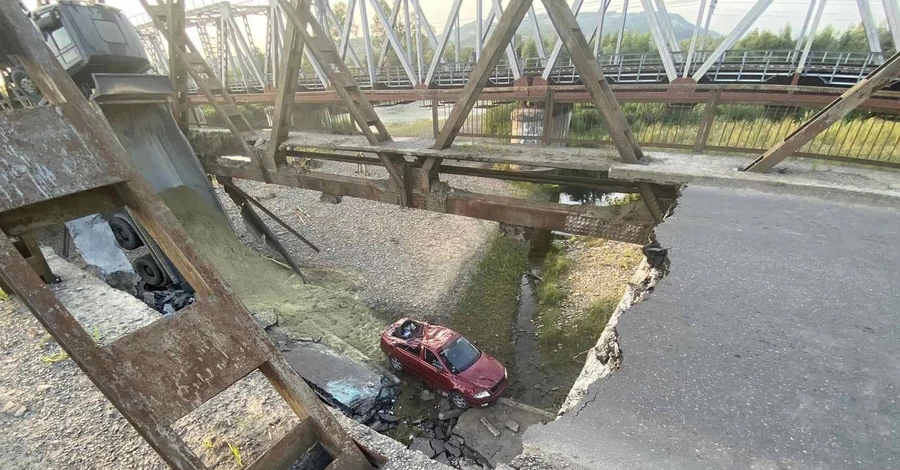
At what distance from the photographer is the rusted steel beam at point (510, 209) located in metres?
3.39

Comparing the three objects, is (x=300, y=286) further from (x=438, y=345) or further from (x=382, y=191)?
(x=382, y=191)

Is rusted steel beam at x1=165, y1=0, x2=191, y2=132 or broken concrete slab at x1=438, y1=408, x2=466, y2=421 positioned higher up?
rusted steel beam at x1=165, y1=0, x2=191, y2=132

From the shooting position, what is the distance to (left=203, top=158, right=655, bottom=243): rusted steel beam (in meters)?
3.39

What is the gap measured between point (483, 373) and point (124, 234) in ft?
19.8

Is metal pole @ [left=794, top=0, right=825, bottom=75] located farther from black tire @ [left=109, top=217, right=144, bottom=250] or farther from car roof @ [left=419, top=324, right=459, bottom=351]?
black tire @ [left=109, top=217, right=144, bottom=250]

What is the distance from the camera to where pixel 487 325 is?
9.16m

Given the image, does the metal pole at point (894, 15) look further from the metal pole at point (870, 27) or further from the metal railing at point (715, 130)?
the metal railing at point (715, 130)

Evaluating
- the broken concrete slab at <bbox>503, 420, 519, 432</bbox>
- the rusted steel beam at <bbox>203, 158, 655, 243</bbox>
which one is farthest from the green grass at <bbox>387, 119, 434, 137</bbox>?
the broken concrete slab at <bbox>503, 420, 519, 432</bbox>

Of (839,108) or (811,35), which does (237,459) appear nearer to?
(839,108)

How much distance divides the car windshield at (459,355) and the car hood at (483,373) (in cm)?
9

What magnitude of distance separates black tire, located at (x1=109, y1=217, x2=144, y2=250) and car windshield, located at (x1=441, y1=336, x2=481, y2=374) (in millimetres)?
5131

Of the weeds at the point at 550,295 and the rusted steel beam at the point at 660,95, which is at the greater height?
the rusted steel beam at the point at 660,95

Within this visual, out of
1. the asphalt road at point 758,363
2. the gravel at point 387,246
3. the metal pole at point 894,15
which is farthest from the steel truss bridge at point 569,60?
the asphalt road at point 758,363

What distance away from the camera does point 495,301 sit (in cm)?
1005
